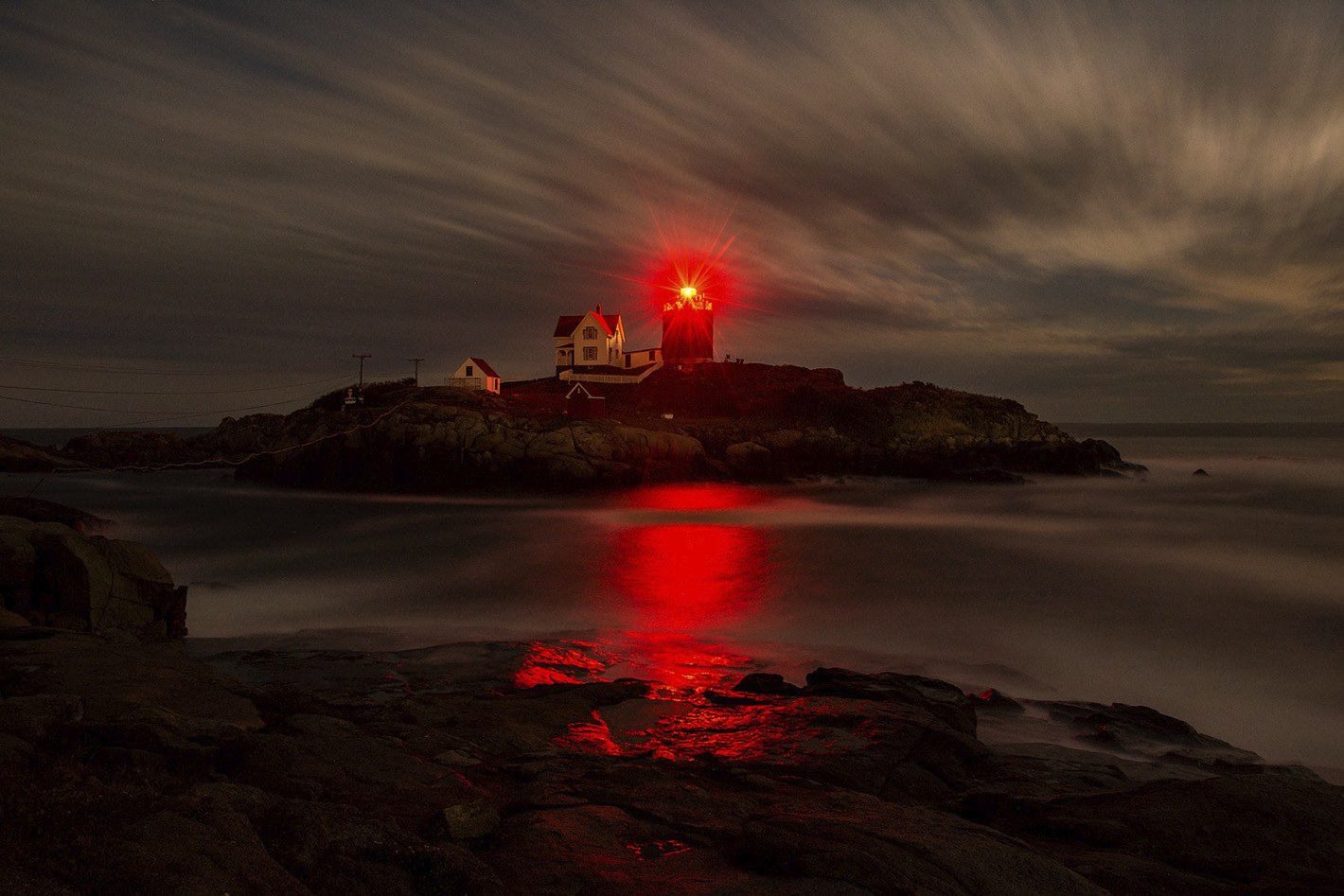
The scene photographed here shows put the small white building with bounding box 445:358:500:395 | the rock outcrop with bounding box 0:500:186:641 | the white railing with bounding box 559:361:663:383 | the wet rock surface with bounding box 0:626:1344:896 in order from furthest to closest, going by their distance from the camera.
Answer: the white railing with bounding box 559:361:663:383 < the small white building with bounding box 445:358:500:395 < the rock outcrop with bounding box 0:500:186:641 < the wet rock surface with bounding box 0:626:1344:896

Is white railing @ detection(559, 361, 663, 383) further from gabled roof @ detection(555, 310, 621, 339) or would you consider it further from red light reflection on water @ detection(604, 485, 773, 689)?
red light reflection on water @ detection(604, 485, 773, 689)

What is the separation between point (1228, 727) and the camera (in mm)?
8961

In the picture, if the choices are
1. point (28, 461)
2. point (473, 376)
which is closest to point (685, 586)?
point (473, 376)

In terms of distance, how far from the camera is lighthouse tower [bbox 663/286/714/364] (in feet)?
206

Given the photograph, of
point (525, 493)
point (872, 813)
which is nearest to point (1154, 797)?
point (872, 813)

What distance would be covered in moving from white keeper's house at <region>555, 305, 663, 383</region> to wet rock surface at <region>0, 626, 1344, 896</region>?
52132mm

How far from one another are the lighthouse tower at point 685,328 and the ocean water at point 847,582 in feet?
98.8

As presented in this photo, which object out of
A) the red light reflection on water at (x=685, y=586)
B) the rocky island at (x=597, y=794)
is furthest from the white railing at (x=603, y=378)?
the rocky island at (x=597, y=794)

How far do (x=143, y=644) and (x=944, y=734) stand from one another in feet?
27.2

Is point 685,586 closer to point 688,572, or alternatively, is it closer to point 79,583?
point 688,572

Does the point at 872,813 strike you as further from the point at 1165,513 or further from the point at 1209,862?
the point at 1165,513

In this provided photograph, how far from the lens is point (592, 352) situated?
59.8 m

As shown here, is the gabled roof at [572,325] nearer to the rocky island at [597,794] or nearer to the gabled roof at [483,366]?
the gabled roof at [483,366]

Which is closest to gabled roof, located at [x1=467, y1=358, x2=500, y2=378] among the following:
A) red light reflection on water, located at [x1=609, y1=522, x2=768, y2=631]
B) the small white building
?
the small white building
